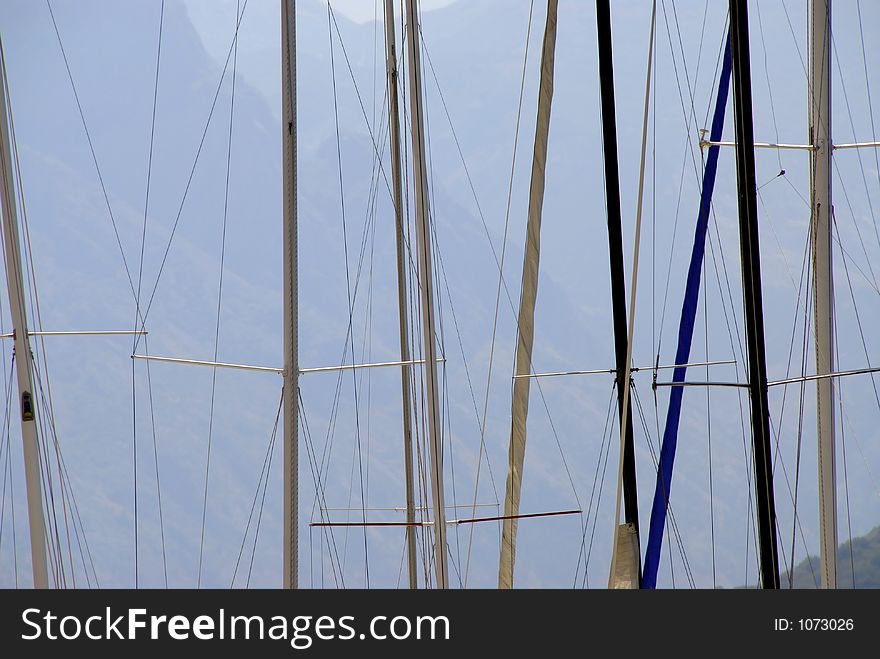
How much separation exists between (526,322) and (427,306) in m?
0.63

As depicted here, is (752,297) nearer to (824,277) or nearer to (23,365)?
→ (824,277)

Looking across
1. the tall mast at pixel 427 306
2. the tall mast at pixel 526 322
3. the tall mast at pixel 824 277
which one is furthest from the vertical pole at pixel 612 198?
the tall mast at pixel 824 277

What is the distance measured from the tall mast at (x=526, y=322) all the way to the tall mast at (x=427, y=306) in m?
0.40

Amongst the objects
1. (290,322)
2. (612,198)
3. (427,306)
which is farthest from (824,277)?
(290,322)

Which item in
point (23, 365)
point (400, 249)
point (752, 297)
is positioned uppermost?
point (400, 249)

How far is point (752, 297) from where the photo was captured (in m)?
4.84

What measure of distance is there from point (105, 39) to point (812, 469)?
49005 mm

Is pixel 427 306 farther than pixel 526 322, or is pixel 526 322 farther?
pixel 526 322

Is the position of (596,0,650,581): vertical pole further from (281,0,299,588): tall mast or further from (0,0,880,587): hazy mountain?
(0,0,880,587): hazy mountain

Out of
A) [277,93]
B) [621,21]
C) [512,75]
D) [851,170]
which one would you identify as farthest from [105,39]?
[851,170]

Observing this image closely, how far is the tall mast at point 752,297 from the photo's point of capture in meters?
4.67

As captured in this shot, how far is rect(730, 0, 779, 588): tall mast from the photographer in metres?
4.67

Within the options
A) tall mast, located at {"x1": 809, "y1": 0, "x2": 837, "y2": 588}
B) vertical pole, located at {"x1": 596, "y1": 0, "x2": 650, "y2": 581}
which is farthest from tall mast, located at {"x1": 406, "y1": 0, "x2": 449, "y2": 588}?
tall mast, located at {"x1": 809, "y1": 0, "x2": 837, "y2": 588}

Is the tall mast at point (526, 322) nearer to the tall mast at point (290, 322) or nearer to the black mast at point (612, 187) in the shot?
the black mast at point (612, 187)
